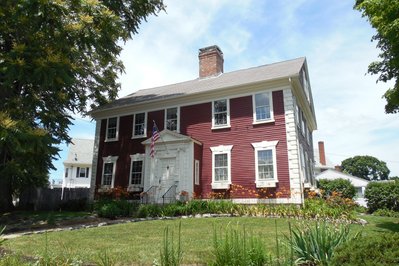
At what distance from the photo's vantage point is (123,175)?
19.6 metres

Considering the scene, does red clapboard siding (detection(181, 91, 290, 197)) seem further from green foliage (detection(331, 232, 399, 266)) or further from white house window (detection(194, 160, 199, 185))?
green foliage (detection(331, 232, 399, 266))

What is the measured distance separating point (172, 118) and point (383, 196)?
14.4 meters

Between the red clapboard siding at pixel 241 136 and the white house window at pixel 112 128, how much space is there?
528cm

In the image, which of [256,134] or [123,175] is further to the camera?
[123,175]

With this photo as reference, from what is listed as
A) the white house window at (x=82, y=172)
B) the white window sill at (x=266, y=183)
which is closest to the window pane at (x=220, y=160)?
the white window sill at (x=266, y=183)

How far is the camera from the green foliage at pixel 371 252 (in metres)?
3.20

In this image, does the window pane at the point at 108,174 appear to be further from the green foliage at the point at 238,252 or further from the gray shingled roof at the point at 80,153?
the gray shingled roof at the point at 80,153

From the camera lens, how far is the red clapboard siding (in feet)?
50.4

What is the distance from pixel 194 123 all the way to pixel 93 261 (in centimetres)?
1315

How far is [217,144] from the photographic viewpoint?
17.1 m

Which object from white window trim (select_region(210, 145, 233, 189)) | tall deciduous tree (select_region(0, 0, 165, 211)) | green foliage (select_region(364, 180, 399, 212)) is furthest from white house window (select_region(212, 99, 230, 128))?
green foliage (select_region(364, 180, 399, 212))

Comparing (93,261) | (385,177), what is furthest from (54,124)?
(385,177)

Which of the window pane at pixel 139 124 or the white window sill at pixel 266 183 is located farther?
the window pane at pixel 139 124

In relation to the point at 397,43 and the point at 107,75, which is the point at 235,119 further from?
the point at 107,75
